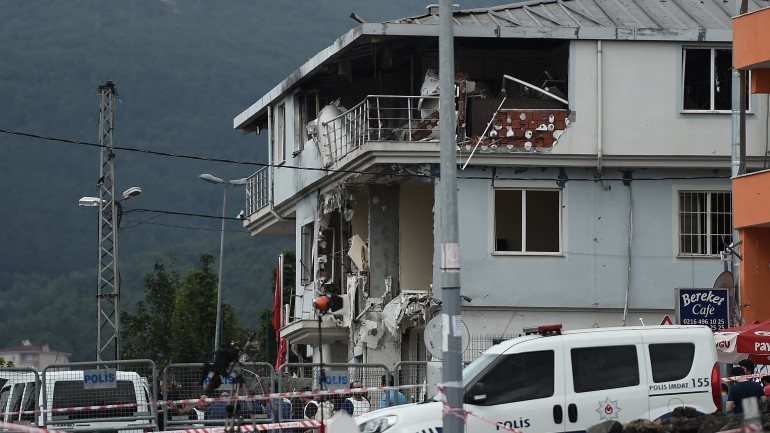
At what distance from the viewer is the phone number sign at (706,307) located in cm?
2555

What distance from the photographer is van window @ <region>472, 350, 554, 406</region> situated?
18.6 m

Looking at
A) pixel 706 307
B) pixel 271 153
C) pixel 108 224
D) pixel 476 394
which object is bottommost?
pixel 476 394

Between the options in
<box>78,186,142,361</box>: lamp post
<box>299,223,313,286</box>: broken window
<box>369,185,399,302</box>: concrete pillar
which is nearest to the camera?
<box>369,185,399,302</box>: concrete pillar

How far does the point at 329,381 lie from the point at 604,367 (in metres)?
7.00

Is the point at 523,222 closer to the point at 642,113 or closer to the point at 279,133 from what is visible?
the point at 642,113

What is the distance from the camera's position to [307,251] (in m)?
40.0

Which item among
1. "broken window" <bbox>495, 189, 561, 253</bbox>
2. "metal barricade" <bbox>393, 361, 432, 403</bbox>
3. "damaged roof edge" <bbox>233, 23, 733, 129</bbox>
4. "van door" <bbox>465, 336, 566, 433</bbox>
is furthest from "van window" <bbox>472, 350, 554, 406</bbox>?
"damaged roof edge" <bbox>233, 23, 733, 129</bbox>

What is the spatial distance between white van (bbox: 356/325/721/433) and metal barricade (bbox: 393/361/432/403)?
5713 millimetres

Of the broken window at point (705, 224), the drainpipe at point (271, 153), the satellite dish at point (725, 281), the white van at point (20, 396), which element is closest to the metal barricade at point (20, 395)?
the white van at point (20, 396)

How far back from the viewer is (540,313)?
33500 mm

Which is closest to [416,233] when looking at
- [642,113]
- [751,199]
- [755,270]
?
[642,113]

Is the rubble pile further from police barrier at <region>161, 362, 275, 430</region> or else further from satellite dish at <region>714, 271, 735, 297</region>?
satellite dish at <region>714, 271, 735, 297</region>

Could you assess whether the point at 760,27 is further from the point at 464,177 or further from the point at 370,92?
the point at 370,92

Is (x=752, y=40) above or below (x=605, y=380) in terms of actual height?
above
